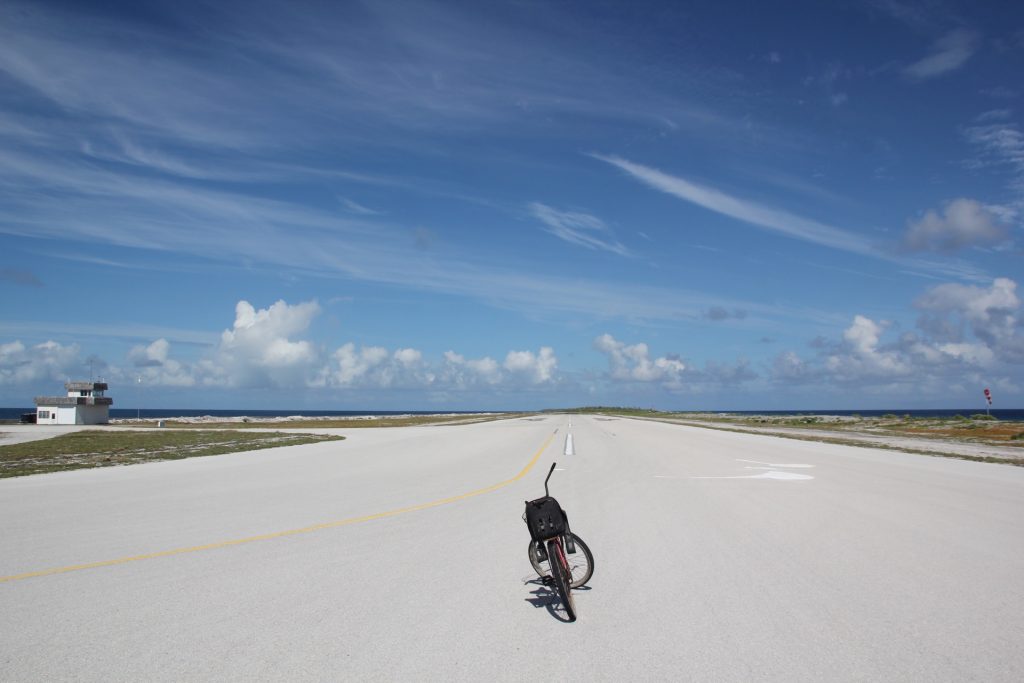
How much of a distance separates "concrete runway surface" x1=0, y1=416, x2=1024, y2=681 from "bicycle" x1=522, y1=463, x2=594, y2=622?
0.23m

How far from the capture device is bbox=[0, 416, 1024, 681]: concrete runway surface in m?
5.42

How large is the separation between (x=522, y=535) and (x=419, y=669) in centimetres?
520

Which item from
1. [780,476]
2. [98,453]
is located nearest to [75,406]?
[98,453]

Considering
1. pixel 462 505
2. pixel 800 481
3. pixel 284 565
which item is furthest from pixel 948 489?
pixel 284 565

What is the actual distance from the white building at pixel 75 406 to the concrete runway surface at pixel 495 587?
56369 mm

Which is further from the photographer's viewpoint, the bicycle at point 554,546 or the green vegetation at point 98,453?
the green vegetation at point 98,453

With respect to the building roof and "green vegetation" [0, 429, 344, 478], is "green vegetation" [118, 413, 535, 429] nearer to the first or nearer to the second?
the building roof

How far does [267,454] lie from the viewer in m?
28.3

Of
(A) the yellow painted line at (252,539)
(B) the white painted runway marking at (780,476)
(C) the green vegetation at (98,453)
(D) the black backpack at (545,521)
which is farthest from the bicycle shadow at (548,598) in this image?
(C) the green vegetation at (98,453)

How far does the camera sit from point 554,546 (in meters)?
6.67

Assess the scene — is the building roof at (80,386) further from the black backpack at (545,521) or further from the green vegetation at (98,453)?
the black backpack at (545,521)

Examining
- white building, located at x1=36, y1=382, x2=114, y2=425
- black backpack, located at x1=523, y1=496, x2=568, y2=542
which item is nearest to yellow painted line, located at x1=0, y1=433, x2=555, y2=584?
black backpack, located at x1=523, y1=496, x2=568, y2=542

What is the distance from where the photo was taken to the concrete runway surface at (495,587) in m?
5.42

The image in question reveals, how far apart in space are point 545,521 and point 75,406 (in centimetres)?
6981
